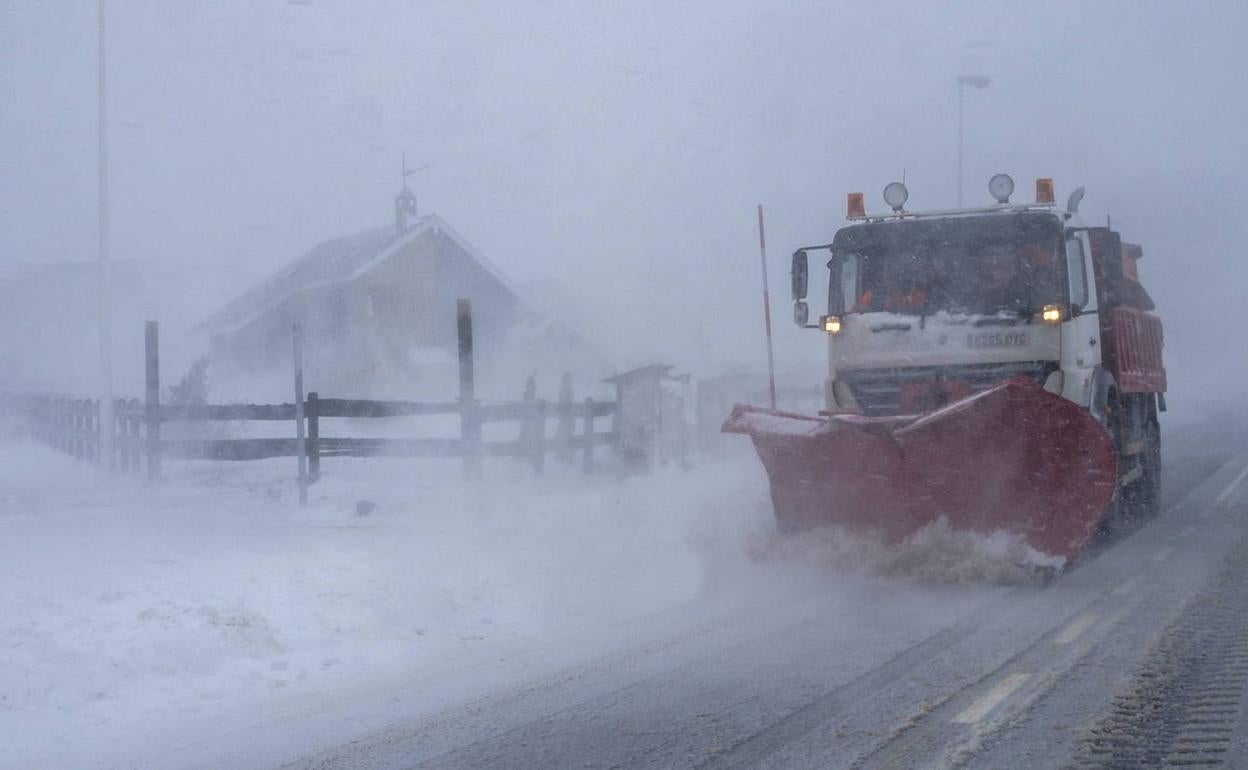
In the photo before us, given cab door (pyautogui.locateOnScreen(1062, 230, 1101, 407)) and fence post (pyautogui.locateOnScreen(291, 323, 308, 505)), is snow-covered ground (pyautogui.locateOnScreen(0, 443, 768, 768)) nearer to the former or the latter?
fence post (pyautogui.locateOnScreen(291, 323, 308, 505))

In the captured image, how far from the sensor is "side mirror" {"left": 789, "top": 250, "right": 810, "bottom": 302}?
10.4m

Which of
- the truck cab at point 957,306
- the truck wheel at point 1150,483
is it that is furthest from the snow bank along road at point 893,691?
the truck wheel at point 1150,483

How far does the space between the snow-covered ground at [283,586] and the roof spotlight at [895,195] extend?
118 inches

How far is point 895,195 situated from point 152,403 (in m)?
8.19

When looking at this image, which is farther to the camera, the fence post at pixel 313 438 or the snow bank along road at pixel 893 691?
the fence post at pixel 313 438

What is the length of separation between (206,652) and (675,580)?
3.95m

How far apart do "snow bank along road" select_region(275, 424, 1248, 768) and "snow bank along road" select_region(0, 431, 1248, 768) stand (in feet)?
0.07

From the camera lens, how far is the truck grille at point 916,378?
31.2 feet

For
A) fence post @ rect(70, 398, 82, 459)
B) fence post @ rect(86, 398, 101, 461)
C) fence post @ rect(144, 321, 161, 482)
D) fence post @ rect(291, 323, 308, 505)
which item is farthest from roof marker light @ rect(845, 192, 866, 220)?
fence post @ rect(70, 398, 82, 459)

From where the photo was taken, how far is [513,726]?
5.37m

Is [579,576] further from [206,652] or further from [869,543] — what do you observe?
[206,652]

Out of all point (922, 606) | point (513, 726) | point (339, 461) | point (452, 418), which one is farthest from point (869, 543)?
point (452, 418)

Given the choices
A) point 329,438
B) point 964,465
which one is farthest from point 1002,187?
point 329,438

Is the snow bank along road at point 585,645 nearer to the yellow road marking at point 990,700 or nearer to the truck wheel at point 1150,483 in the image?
the yellow road marking at point 990,700
